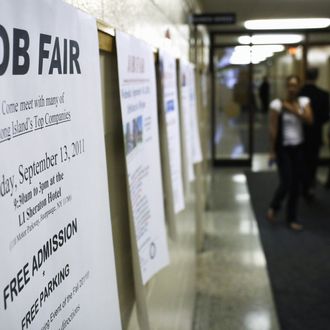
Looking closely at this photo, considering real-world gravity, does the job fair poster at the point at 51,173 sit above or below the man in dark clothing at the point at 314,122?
above

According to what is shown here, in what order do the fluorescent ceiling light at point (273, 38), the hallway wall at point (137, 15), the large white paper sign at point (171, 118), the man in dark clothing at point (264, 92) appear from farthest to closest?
1. the man in dark clothing at point (264, 92)
2. the fluorescent ceiling light at point (273, 38)
3. the large white paper sign at point (171, 118)
4. the hallway wall at point (137, 15)

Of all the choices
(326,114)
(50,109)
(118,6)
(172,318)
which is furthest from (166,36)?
(326,114)

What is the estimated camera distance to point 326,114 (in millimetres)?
6953

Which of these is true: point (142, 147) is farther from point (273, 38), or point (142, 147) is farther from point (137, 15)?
point (273, 38)

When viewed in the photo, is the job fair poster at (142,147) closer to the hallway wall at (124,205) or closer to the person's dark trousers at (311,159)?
the hallway wall at (124,205)

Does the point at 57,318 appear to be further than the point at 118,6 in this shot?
No

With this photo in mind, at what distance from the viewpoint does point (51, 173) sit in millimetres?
705

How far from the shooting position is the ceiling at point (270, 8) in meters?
6.12

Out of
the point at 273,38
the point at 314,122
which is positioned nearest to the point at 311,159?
the point at 314,122

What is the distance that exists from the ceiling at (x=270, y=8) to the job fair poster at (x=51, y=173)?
5.47 metres

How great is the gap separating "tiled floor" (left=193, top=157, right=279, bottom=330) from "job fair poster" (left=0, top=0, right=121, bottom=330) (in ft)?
7.79

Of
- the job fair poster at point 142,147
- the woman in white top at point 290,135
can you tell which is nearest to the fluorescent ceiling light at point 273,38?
the woman in white top at point 290,135

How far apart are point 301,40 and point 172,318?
7.43m

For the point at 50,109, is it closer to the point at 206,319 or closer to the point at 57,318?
the point at 57,318
